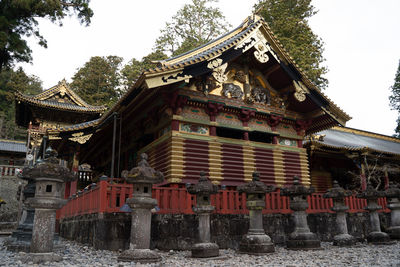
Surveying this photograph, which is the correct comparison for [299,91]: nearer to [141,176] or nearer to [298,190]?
[298,190]

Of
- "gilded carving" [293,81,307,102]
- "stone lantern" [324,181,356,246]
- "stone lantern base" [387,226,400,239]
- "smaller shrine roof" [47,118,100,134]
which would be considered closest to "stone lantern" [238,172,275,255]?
"stone lantern" [324,181,356,246]

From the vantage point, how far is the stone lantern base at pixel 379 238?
11102mm

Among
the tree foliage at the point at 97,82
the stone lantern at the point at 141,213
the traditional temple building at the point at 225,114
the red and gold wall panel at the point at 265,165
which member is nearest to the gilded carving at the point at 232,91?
the traditional temple building at the point at 225,114

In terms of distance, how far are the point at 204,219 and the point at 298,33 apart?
24111mm

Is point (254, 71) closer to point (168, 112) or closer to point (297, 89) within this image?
point (297, 89)

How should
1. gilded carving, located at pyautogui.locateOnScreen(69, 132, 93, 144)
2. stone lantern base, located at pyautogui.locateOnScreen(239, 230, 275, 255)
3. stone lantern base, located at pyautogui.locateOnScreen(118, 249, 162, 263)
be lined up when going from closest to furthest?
stone lantern base, located at pyautogui.locateOnScreen(118, 249, 162, 263) < stone lantern base, located at pyautogui.locateOnScreen(239, 230, 275, 255) < gilded carving, located at pyautogui.locateOnScreen(69, 132, 93, 144)

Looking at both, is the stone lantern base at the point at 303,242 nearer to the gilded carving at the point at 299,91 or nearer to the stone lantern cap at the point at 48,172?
the gilded carving at the point at 299,91

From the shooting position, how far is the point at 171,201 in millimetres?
9234

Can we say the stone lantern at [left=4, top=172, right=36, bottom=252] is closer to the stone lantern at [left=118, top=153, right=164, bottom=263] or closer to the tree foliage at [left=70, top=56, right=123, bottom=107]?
the stone lantern at [left=118, top=153, right=164, bottom=263]

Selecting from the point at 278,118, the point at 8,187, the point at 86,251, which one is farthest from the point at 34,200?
the point at 8,187

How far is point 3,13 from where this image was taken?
14.6 metres

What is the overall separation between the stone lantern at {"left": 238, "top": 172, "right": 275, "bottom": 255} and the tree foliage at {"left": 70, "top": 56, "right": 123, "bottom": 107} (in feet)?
101

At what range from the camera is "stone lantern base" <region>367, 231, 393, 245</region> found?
11.1m

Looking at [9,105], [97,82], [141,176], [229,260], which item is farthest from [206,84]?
[9,105]
